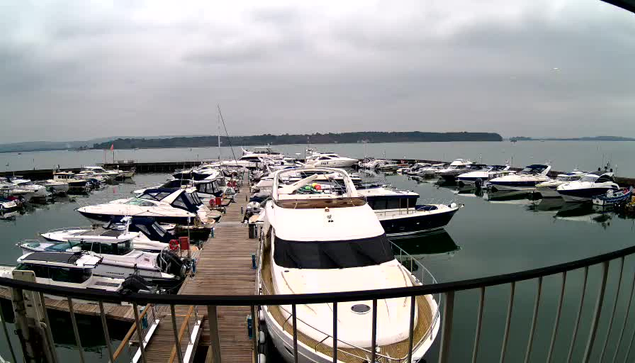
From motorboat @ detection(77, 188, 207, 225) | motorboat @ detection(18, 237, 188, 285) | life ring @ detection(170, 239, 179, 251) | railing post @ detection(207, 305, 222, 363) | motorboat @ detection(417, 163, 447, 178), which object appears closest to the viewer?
railing post @ detection(207, 305, 222, 363)

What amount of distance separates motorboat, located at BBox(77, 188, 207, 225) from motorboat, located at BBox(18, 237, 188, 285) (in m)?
6.35

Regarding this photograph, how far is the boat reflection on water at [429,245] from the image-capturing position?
58.6 feet

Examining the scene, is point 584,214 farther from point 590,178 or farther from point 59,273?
point 59,273

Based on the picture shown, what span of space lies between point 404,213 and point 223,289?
13.2 meters

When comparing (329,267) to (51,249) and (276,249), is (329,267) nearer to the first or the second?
(276,249)

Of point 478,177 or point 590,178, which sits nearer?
point 590,178

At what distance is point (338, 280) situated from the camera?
23.5 ft

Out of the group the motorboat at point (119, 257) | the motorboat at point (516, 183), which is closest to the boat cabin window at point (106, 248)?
the motorboat at point (119, 257)

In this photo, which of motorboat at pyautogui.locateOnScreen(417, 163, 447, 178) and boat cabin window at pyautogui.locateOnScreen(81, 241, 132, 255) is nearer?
boat cabin window at pyautogui.locateOnScreen(81, 241, 132, 255)

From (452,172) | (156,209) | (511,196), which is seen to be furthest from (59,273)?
(452,172)

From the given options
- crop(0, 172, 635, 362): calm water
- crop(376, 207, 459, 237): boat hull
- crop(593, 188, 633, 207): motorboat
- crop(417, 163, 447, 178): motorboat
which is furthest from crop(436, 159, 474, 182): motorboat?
crop(376, 207, 459, 237): boat hull

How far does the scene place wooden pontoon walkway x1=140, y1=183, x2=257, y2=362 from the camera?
7.42m

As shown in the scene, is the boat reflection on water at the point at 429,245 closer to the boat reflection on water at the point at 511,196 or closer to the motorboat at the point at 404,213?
the motorboat at the point at 404,213

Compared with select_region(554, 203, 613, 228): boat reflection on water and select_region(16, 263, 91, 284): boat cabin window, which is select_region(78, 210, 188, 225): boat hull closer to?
select_region(16, 263, 91, 284): boat cabin window
